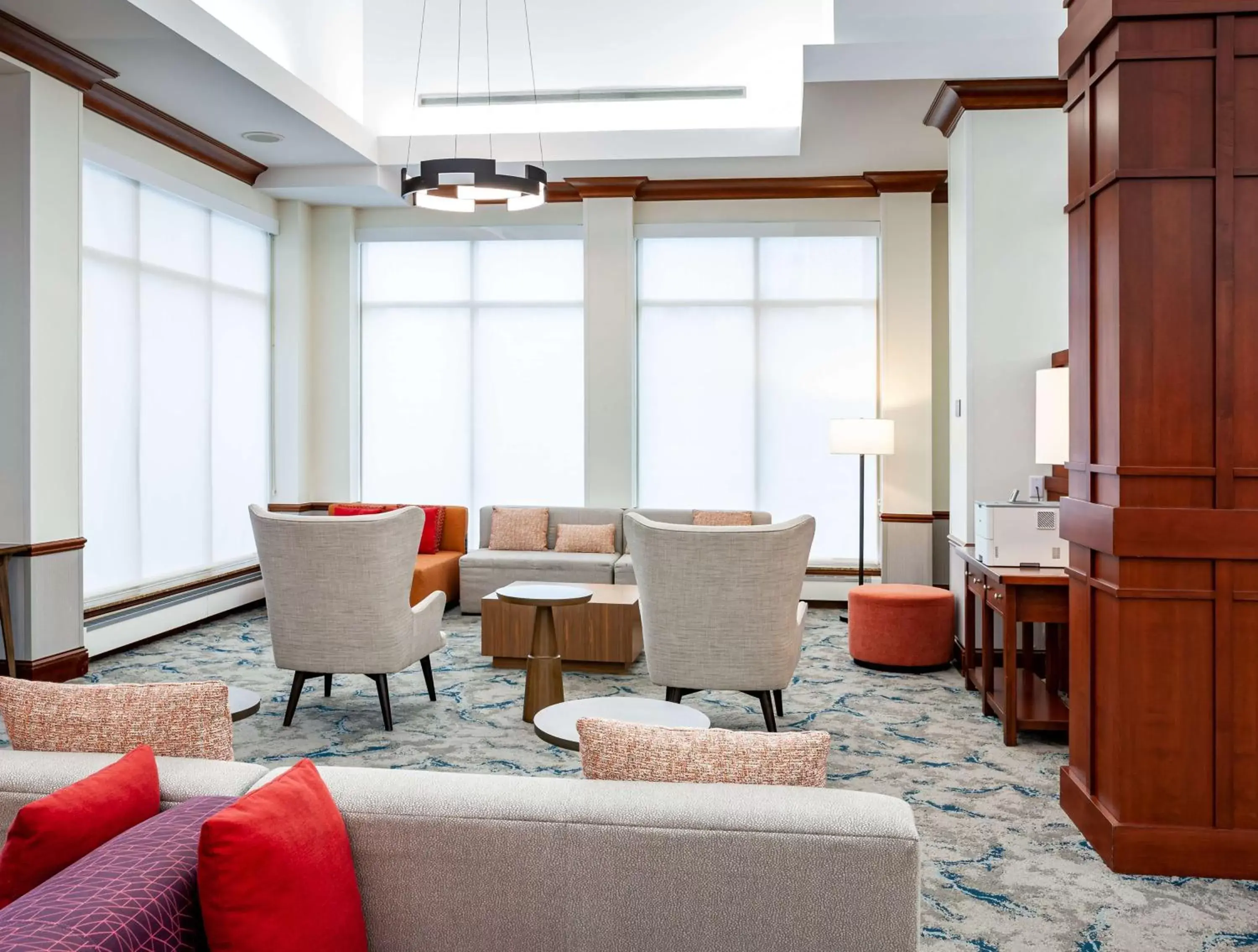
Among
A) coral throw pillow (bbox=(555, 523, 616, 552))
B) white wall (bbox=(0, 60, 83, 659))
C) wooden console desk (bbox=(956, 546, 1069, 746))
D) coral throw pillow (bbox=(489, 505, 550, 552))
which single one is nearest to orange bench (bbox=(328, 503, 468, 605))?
coral throw pillow (bbox=(489, 505, 550, 552))

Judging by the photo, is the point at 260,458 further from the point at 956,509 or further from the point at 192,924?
the point at 192,924

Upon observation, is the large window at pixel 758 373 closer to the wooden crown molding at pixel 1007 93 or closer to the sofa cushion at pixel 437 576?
the sofa cushion at pixel 437 576

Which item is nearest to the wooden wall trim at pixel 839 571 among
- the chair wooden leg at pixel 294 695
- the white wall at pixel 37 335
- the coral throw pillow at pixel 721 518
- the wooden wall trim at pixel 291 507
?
the coral throw pillow at pixel 721 518

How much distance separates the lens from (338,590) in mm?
4258

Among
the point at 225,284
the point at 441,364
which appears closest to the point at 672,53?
the point at 441,364

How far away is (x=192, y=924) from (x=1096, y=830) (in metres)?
2.86

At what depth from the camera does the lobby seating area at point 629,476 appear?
161 centimetres

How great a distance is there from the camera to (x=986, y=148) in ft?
18.1

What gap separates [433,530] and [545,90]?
11.7ft

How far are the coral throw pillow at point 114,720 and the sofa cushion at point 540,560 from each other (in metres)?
5.31

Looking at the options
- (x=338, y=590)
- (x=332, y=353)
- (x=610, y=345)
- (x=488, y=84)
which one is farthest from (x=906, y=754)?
(x=332, y=353)

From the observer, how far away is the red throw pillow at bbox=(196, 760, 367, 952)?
51.9 inches

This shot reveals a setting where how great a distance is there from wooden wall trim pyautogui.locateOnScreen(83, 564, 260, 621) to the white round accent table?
157 inches

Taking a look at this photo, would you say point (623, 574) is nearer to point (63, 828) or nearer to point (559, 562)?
point (559, 562)
